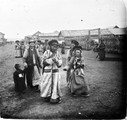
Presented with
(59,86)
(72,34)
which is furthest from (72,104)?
(72,34)

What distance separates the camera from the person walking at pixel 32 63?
470 centimetres

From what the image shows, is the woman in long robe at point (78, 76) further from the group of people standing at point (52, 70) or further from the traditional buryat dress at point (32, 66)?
the traditional buryat dress at point (32, 66)

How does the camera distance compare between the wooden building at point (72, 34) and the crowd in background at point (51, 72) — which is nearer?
the crowd in background at point (51, 72)

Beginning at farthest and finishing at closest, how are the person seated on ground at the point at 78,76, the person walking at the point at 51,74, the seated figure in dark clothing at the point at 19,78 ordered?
the seated figure in dark clothing at the point at 19,78 → the person seated on ground at the point at 78,76 → the person walking at the point at 51,74

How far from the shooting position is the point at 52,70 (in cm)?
408

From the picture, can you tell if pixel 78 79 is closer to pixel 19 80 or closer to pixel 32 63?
pixel 32 63

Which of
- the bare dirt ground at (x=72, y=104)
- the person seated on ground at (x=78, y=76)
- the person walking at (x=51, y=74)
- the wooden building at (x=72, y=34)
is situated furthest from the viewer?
the wooden building at (x=72, y=34)

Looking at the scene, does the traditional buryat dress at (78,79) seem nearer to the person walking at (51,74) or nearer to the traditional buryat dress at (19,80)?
the person walking at (51,74)

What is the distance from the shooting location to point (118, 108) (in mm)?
3932

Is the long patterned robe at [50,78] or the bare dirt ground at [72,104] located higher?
the long patterned robe at [50,78]

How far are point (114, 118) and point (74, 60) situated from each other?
1.79 metres

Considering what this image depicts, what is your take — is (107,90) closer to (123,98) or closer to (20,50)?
(123,98)

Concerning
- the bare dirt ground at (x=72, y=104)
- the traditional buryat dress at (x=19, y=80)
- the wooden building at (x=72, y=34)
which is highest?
the wooden building at (x=72, y=34)

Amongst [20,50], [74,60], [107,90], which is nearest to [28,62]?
[74,60]
